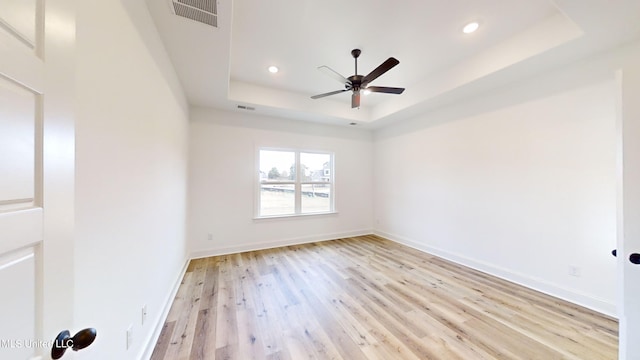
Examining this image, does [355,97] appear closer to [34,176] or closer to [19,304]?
[34,176]

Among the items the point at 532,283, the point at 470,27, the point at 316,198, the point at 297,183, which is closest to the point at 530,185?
the point at 532,283

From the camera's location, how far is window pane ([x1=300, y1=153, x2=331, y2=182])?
15.9 ft

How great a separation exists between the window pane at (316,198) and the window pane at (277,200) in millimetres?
275

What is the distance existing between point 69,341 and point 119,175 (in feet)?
3.06

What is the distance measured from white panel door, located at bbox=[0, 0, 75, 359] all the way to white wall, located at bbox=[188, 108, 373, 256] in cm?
344

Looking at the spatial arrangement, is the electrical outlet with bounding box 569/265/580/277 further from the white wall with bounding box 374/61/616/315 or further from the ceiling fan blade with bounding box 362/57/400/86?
the ceiling fan blade with bounding box 362/57/400/86

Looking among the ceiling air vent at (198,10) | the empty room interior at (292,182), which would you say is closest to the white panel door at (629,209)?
the empty room interior at (292,182)

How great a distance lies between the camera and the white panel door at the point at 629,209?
128cm

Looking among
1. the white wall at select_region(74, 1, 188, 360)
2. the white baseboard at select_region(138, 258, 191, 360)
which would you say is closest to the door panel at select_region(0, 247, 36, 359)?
the white wall at select_region(74, 1, 188, 360)

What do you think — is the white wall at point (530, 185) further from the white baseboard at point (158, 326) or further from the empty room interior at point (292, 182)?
the white baseboard at point (158, 326)

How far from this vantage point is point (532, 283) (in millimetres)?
2742

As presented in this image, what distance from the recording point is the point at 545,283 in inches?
104

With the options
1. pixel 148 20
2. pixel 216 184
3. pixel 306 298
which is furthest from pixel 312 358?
pixel 216 184

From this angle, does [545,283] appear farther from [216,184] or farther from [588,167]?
[216,184]
